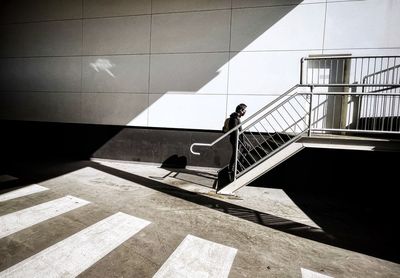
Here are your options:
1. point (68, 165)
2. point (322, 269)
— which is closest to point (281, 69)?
point (322, 269)

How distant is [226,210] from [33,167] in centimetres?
671

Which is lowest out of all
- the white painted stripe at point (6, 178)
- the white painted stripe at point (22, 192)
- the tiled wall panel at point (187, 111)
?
the white painted stripe at point (22, 192)

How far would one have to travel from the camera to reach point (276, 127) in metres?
Answer: 7.60

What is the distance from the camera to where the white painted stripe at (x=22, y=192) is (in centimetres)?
486

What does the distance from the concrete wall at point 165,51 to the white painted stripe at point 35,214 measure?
14.7 ft

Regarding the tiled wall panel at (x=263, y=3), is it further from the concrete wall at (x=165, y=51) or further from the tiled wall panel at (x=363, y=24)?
the tiled wall panel at (x=363, y=24)

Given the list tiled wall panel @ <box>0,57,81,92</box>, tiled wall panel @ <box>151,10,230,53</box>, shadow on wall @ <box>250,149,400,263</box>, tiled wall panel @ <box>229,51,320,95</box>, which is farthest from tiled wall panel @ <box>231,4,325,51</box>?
tiled wall panel @ <box>0,57,81,92</box>

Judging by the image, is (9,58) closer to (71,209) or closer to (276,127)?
(71,209)

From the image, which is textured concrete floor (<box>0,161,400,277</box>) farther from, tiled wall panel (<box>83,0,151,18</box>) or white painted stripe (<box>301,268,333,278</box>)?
tiled wall panel (<box>83,0,151,18</box>)

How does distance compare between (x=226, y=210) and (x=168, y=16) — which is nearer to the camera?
(x=226, y=210)

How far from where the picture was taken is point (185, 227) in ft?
13.0

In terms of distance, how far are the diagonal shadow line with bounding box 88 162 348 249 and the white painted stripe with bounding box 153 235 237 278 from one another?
53.1 inches

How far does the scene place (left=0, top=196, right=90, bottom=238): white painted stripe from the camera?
361cm

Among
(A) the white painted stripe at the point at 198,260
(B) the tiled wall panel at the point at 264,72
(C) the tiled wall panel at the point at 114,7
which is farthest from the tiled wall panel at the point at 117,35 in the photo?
(A) the white painted stripe at the point at 198,260
